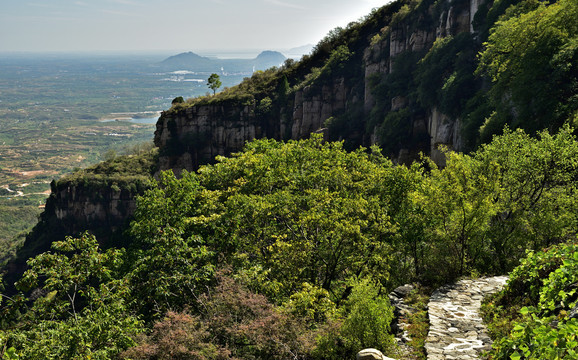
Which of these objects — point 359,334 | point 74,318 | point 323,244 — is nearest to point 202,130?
point 323,244

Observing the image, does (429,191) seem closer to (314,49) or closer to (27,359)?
(27,359)

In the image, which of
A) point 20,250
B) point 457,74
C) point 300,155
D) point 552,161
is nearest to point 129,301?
point 300,155

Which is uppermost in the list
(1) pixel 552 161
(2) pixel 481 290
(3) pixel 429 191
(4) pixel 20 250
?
(1) pixel 552 161

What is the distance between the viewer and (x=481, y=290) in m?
14.7

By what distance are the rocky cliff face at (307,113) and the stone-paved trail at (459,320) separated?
52357mm

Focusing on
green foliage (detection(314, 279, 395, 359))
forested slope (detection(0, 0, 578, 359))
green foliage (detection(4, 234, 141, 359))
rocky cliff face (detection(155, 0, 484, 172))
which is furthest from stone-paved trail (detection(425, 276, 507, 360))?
rocky cliff face (detection(155, 0, 484, 172))

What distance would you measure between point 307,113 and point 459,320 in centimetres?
7222

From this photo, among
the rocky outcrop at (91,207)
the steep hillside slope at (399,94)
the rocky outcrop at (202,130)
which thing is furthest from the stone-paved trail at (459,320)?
the rocky outcrop at (91,207)

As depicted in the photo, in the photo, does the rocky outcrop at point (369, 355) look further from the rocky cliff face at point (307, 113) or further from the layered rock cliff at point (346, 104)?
the rocky cliff face at point (307, 113)

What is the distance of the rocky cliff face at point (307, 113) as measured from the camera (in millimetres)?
69125

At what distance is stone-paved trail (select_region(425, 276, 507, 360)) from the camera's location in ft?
36.5

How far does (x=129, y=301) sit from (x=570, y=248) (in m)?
16.3

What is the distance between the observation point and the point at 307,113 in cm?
8256

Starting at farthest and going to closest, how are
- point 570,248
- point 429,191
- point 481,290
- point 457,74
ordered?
point 457,74, point 429,191, point 481,290, point 570,248
